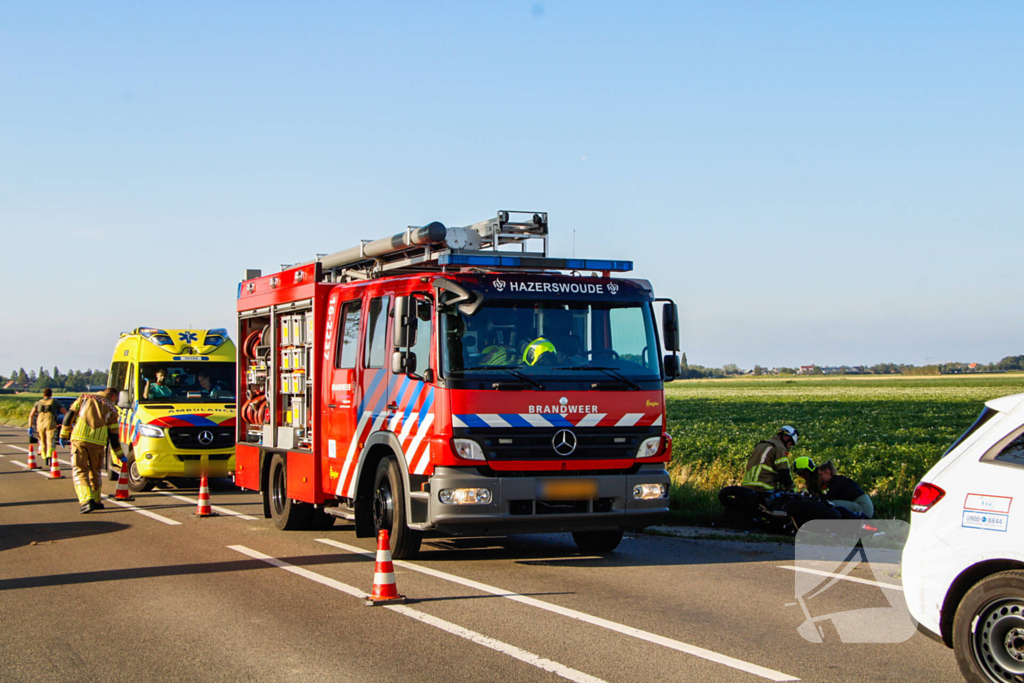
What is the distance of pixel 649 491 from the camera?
957 cm

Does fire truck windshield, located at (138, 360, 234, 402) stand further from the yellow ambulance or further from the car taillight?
the car taillight

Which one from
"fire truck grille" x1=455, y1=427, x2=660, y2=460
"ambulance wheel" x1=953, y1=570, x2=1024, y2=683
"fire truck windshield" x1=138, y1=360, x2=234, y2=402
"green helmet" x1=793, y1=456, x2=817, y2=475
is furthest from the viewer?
"fire truck windshield" x1=138, y1=360, x2=234, y2=402

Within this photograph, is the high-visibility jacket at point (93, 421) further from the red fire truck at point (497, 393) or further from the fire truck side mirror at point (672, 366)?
the fire truck side mirror at point (672, 366)

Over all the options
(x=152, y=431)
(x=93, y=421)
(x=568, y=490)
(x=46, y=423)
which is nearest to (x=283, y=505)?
(x=93, y=421)

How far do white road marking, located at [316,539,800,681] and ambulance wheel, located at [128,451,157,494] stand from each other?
959 centimetres

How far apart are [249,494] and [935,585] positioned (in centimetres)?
1409

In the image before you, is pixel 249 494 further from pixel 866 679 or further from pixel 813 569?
pixel 866 679

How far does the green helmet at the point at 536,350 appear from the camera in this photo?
926cm

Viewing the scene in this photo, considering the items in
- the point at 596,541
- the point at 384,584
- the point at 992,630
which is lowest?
the point at 596,541

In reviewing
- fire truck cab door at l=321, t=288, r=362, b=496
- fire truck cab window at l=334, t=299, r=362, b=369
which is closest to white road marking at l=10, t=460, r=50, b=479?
fire truck cab door at l=321, t=288, r=362, b=496

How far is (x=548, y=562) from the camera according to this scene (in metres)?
10.0

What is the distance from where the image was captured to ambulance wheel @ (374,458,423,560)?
9555mm

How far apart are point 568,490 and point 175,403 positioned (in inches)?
426

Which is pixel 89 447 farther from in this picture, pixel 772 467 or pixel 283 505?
pixel 772 467
